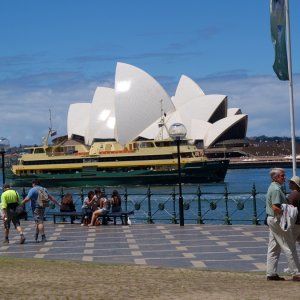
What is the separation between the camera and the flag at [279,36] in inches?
547

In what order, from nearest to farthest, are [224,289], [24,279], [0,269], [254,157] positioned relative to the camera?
[224,289] < [24,279] < [0,269] < [254,157]

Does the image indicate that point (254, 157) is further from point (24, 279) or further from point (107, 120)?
point (24, 279)

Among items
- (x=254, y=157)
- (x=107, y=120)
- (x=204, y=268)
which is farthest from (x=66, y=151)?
(x=204, y=268)

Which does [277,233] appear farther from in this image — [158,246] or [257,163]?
[257,163]

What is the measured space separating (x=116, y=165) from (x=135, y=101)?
27.5ft

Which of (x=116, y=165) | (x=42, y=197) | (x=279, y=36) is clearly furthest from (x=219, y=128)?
(x=279, y=36)

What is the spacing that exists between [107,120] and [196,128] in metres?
10.6

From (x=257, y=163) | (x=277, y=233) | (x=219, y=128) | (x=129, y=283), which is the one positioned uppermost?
(x=219, y=128)

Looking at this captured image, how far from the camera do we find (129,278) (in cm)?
973

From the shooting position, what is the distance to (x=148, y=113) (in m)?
83.5

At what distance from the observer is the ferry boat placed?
72.9 m

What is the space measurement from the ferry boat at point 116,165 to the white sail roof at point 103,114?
592cm

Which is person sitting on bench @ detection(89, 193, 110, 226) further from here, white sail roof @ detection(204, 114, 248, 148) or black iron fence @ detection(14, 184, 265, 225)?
white sail roof @ detection(204, 114, 248, 148)

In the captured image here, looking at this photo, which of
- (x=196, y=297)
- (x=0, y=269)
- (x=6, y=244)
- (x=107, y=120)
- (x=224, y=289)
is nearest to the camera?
(x=196, y=297)
